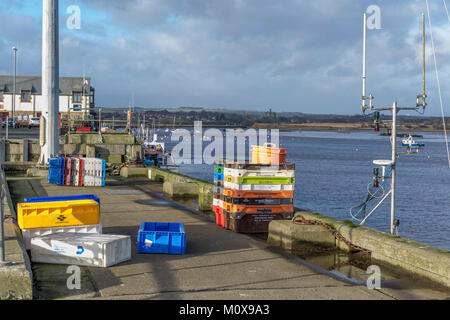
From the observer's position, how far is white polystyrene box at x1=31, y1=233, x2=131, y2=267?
29.3 feet

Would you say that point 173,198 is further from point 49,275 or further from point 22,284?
point 22,284

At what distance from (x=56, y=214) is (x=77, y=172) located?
40.2 ft

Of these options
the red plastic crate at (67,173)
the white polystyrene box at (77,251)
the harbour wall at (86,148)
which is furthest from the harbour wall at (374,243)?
the harbour wall at (86,148)

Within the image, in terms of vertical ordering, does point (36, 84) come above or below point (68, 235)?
above

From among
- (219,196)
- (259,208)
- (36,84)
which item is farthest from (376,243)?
(36,84)

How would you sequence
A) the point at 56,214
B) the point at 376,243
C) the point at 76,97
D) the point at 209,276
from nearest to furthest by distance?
the point at 209,276 < the point at 56,214 < the point at 376,243 < the point at 76,97

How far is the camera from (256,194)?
12.5 metres

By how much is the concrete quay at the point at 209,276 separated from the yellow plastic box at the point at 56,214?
99cm

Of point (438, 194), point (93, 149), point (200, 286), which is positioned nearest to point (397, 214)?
point (438, 194)

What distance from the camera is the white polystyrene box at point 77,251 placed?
29.3ft

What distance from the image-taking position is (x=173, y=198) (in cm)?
1947

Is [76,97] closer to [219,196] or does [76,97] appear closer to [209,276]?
[219,196]

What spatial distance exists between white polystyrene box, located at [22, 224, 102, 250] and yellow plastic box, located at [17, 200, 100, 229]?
7cm
